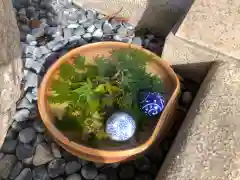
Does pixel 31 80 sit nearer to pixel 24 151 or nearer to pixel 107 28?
pixel 24 151

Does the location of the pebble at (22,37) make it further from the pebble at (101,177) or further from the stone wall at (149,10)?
the pebble at (101,177)

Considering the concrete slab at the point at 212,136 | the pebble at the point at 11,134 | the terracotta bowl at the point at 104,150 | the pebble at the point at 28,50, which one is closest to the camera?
the concrete slab at the point at 212,136

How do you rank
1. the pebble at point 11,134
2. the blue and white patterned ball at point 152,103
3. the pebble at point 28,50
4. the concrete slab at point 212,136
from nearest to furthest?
the concrete slab at point 212,136
the blue and white patterned ball at point 152,103
the pebble at point 11,134
the pebble at point 28,50

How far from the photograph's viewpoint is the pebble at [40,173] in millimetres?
1541

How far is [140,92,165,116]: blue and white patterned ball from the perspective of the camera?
1.52m

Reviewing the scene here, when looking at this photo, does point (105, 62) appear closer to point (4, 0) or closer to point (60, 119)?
point (60, 119)

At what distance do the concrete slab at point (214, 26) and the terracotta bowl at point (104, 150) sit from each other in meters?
0.15

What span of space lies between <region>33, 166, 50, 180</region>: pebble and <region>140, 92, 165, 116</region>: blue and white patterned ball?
1.32 feet

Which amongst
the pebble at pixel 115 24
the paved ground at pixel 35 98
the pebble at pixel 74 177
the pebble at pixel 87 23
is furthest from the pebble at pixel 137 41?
the pebble at pixel 74 177

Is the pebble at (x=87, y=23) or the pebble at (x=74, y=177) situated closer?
the pebble at (x=74, y=177)

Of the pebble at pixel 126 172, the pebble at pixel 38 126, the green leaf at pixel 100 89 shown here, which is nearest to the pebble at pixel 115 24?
the green leaf at pixel 100 89

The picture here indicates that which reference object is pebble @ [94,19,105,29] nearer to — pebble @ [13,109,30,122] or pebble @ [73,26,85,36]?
pebble @ [73,26,85,36]

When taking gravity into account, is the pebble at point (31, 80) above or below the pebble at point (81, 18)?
below

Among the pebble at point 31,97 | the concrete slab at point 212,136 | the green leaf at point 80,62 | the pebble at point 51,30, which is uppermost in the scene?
the concrete slab at point 212,136
